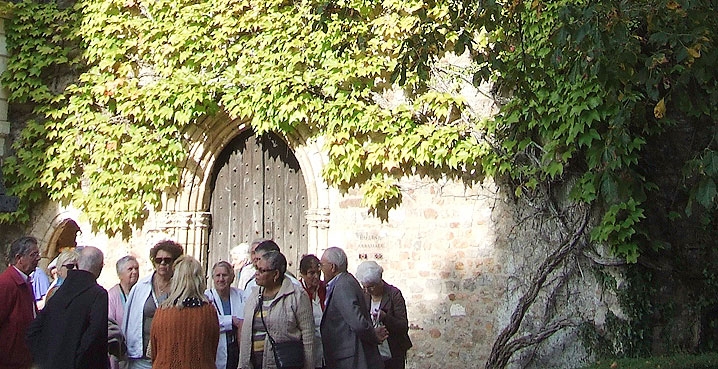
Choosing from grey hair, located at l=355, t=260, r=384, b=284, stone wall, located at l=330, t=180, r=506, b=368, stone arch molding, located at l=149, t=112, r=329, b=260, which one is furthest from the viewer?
stone arch molding, located at l=149, t=112, r=329, b=260

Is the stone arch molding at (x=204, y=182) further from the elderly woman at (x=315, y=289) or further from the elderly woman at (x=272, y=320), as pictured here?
the elderly woman at (x=272, y=320)

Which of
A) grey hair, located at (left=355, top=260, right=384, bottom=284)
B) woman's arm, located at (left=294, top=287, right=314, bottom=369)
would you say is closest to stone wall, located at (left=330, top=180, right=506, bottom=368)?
grey hair, located at (left=355, top=260, right=384, bottom=284)

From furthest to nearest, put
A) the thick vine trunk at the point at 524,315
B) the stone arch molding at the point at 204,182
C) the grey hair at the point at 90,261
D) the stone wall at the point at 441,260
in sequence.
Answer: the stone arch molding at the point at 204,182, the stone wall at the point at 441,260, the thick vine trunk at the point at 524,315, the grey hair at the point at 90,261

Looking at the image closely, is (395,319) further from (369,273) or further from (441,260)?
(441,260)

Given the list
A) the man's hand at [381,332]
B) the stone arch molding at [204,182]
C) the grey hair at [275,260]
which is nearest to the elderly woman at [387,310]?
the man's hand at [381,332]

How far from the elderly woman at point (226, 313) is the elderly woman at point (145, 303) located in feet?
1.04

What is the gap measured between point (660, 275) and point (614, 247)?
27.1 inches

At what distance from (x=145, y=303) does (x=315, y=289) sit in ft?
4.49

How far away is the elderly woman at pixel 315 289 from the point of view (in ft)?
19.6

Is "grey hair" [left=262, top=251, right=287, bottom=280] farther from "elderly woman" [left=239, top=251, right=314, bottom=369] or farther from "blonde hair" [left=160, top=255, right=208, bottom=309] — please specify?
"blonde hair" [left=160, top=255, right=208, bottom=309]

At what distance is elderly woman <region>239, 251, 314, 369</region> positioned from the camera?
546cm

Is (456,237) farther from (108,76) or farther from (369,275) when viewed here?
(108,76)

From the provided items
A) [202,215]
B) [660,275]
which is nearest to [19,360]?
[202,215]

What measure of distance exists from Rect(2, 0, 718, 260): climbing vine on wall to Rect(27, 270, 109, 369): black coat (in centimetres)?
404
